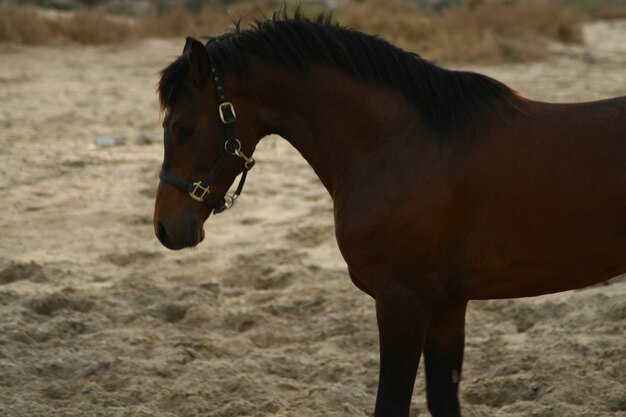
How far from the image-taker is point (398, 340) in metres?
3.71

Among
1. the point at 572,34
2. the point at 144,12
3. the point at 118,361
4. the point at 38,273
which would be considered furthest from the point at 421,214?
the point at 144,12

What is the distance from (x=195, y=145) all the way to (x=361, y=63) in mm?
696

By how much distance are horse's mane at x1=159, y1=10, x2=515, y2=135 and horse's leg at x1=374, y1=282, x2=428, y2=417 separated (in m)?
0.65

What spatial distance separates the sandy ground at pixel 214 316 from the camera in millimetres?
4641

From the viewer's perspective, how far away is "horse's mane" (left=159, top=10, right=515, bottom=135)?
12.4 feet

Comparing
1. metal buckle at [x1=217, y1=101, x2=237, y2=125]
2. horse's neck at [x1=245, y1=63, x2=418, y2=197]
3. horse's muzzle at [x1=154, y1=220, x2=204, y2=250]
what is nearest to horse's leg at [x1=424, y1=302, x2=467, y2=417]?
horse's neck at [x1=245, y1=63, x2=418, y2=197]

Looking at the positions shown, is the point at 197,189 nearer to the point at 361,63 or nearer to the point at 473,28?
the point at 361,63

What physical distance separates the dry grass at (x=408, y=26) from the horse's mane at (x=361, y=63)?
7.96 meters

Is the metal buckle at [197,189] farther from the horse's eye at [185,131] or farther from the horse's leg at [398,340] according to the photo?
the horse's leg at [398,340]

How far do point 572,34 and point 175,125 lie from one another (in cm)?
1234

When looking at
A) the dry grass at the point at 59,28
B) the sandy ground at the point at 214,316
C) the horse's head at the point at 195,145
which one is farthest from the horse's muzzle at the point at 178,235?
the dry grass at the point at 59,28

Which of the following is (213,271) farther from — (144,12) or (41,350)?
(144,12)

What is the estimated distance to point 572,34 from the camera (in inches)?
594

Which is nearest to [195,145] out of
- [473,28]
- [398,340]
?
[398,340]
